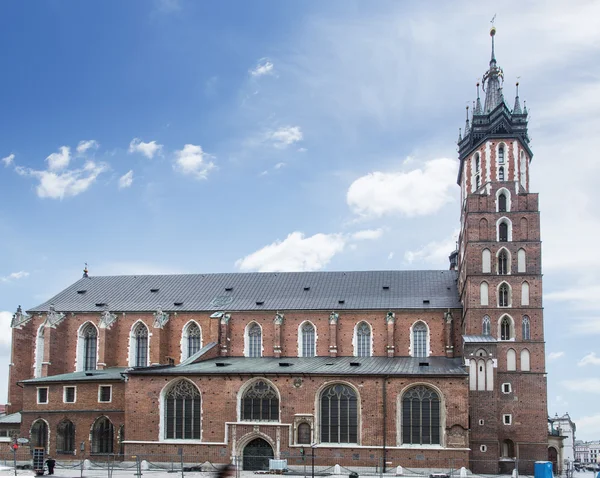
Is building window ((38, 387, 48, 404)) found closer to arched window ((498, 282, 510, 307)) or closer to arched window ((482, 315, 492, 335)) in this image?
arched window ((482, 315, 492, 335))

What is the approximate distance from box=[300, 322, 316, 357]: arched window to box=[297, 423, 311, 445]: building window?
10276 mm

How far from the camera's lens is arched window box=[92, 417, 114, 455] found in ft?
187

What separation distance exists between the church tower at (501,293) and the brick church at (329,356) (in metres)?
0.10

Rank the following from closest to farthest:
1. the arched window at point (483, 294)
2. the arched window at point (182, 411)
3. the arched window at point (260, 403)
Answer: the arched window at point (260, 403) < the arched window at point (182, 411) < the arched window at point (483, 294)

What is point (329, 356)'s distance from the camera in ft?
202

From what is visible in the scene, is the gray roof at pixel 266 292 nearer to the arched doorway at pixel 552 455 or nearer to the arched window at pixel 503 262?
the arched window at pixel 503 262

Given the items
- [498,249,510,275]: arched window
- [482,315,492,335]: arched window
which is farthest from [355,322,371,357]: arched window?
[498,249,510,275]: arched window

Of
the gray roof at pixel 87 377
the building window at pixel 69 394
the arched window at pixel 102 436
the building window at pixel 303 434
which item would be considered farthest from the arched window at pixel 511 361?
the building window at pixel 69 394

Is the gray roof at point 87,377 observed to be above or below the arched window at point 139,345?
below

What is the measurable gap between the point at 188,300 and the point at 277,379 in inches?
637

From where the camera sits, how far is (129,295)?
6888cm

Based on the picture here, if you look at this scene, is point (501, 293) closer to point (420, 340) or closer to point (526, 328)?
point (526, 328)

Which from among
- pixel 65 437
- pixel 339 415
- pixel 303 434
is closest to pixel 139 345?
pixel 65 437

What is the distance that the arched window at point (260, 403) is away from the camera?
5359 centimetres
